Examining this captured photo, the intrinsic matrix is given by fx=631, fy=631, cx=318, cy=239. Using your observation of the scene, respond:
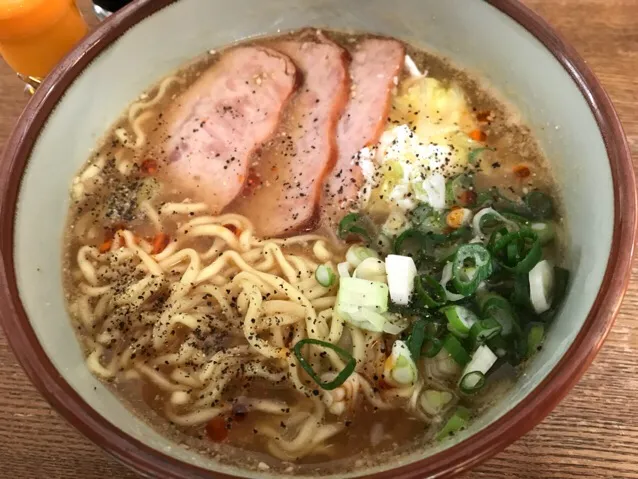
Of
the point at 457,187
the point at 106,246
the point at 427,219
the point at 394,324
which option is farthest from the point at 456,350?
the point at 106,246

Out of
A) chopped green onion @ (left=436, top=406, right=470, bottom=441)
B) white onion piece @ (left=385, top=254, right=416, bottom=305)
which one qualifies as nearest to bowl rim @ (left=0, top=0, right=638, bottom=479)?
chopped green onion @ (left=436, top=406, right=470, bottom=441)

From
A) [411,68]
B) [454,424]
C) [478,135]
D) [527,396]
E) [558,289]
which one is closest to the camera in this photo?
[527,396]

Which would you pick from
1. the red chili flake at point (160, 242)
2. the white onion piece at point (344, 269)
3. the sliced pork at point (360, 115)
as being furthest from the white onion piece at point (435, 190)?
the red chili flake at point (160, 242)

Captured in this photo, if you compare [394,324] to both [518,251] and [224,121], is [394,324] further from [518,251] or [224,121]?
[224,121]

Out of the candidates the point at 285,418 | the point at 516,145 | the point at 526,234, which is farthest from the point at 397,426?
the point at 516,145

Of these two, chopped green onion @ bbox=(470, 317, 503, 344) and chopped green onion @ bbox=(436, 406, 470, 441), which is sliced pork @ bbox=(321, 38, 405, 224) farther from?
chopped green onion @ bbox=(436, 406, 470, 441)

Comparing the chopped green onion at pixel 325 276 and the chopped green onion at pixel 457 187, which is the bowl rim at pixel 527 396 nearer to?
the chopped green onion at pixel 457 187
